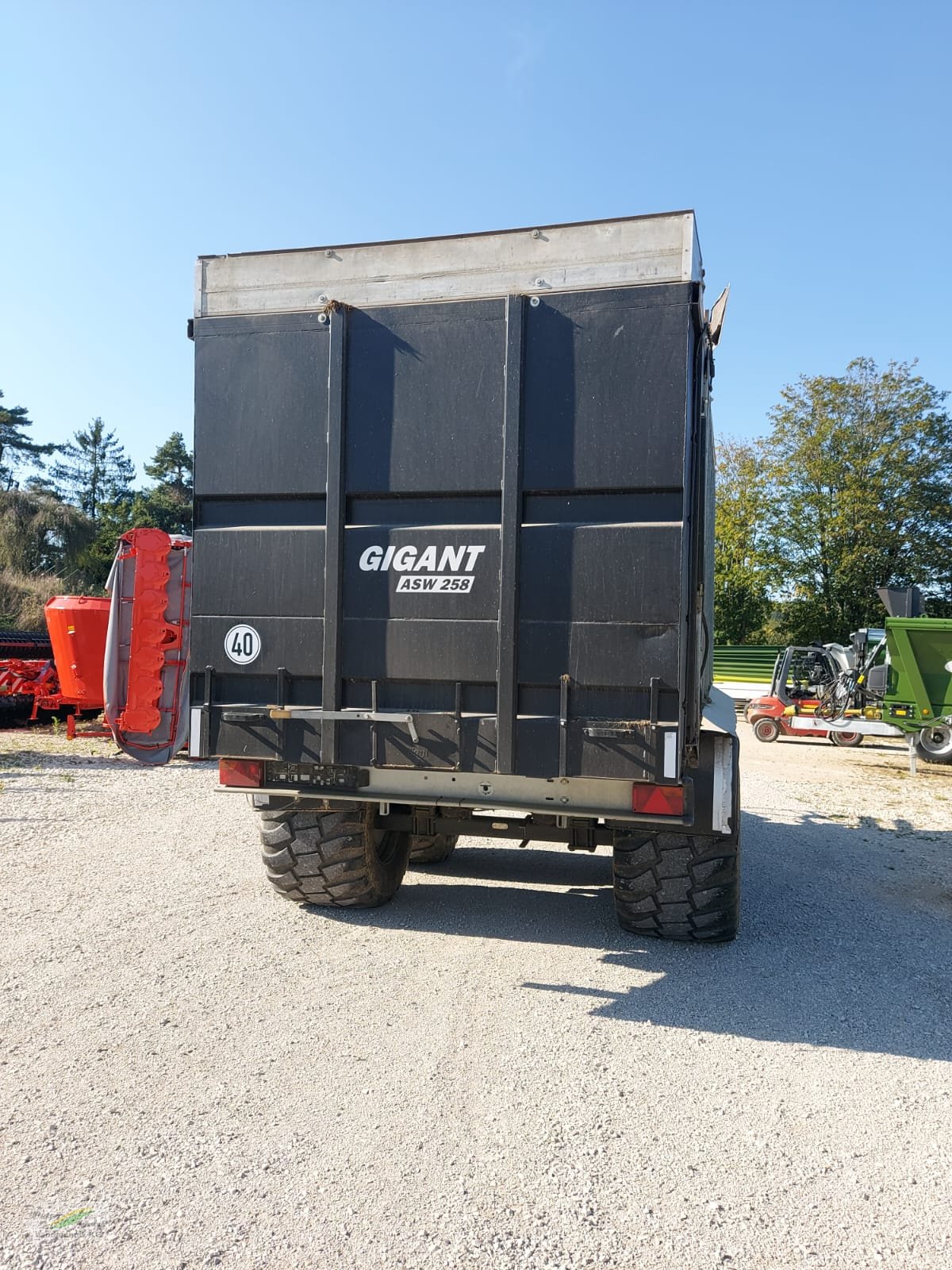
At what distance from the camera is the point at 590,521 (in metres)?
3.91

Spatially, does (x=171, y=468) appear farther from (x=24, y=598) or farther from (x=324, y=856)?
(x=324, y=856)

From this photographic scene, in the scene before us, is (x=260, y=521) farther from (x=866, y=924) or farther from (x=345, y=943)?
(x=866, y=924)

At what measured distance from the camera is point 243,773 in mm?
4445

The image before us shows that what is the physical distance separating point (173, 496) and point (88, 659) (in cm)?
4235

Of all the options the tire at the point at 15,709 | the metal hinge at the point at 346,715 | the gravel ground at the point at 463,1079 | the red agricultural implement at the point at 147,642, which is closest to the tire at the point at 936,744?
the gravel ground at the point at 463,1079

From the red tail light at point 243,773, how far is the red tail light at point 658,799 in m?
1.91

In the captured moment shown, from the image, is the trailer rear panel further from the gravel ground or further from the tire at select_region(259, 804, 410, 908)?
the gravel ground

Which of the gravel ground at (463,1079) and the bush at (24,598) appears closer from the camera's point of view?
the gravel ground at (463,1079)

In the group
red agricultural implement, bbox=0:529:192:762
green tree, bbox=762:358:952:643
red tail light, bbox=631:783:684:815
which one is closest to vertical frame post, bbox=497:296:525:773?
red tail light, bbox=631:783:684:815

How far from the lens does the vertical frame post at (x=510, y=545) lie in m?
3.94

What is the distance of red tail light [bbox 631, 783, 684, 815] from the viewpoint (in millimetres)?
3900

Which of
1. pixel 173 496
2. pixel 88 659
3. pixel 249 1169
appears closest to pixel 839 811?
pixel 249 1169

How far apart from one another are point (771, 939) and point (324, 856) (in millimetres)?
2577

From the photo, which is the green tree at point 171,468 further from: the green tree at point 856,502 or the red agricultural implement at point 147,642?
the red agricultural implement at point 147,642
